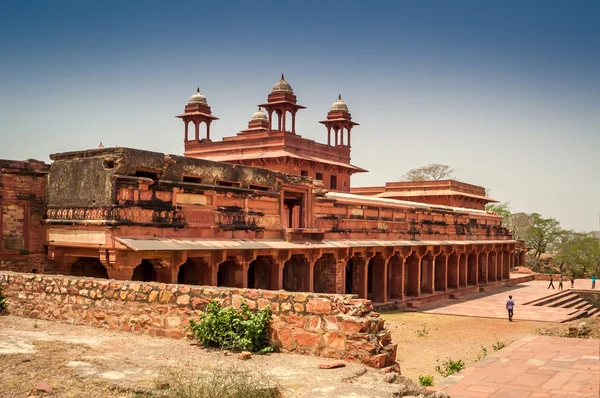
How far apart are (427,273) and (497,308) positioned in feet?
17.6

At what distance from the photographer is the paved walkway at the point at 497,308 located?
23.0 m

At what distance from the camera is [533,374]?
1040 cm

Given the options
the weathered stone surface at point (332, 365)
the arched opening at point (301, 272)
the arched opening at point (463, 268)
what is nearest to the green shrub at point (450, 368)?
the weathered stone surface at point (332, 365)

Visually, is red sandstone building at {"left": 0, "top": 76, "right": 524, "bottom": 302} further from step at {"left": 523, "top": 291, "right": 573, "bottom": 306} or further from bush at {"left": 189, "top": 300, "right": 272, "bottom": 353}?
bush at {"left": 189, "top": 300, "right": 272, "bottom": 353}

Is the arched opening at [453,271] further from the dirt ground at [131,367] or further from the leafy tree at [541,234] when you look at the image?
the leafy tree at [541,234]

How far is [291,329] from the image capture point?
7.36 m

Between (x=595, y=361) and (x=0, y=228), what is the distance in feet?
42.0

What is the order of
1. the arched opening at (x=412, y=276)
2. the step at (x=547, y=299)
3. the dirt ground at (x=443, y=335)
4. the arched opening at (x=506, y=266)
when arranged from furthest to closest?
the arched opening at (x=506, y=266) < the step at (x=547, y=299) < the arched opening at (x=412, y=276) < the dirt ground at (x=443, y=335)

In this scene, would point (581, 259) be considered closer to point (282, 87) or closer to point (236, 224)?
point (282, 87)

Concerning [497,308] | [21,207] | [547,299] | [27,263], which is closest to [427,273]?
[497,308]

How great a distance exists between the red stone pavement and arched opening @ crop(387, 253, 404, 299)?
1288 millimetres

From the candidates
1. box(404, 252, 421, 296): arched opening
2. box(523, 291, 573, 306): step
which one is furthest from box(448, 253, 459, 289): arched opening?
box(404, 252, 421, 296): arched opening

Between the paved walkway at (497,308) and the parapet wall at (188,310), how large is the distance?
54.2ft

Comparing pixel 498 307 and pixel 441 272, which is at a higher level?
pixel 441 272
